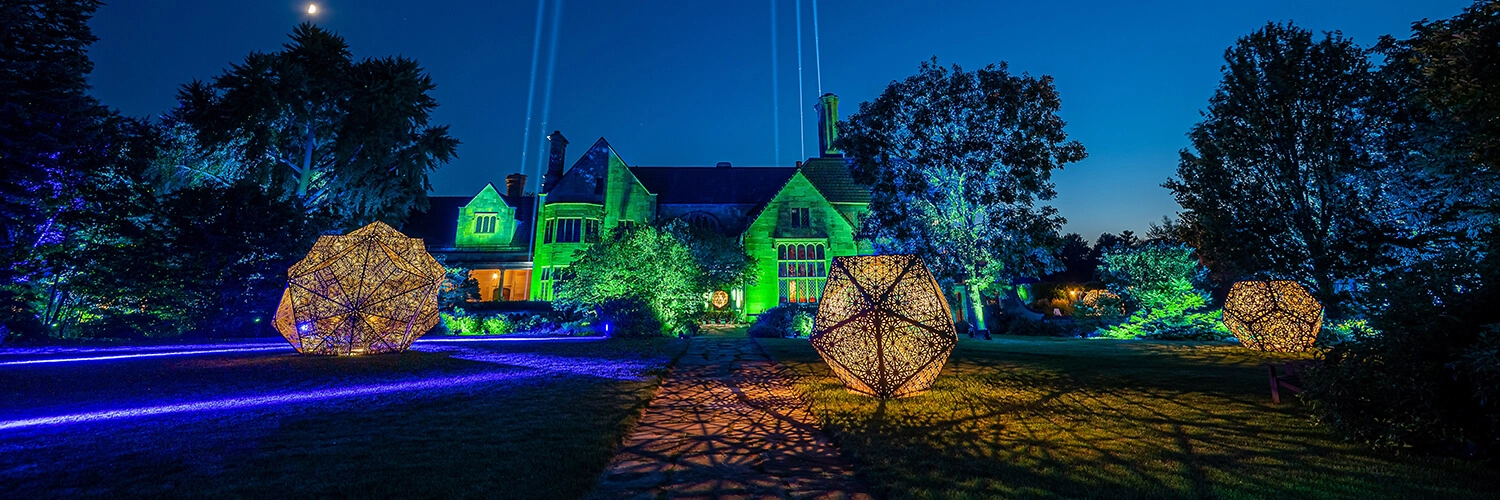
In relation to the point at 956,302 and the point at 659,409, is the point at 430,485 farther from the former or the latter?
the point at 956,302

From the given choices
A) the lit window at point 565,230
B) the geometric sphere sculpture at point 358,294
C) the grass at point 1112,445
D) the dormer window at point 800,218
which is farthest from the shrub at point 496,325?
the grass at point 1112,445

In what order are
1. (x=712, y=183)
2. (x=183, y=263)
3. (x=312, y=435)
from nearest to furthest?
1. (x=312, y=435)
2. (x=183, y=263)
3. (x=712, y=183)

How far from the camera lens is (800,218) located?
108 feet

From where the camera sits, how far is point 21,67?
15.4 m

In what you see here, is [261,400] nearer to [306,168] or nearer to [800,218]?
[306,168]

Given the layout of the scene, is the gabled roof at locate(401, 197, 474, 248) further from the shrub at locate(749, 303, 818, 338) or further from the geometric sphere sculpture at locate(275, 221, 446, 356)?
the geometric sphere sculpture at locate(275, 221, 446, 356)

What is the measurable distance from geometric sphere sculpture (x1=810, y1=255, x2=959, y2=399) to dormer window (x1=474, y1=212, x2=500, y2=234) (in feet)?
109

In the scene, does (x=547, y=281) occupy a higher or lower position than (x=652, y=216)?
lower

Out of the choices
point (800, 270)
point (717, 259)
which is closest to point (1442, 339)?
point (717, 259)

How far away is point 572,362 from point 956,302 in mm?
21801

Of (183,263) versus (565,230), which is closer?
(183,263)

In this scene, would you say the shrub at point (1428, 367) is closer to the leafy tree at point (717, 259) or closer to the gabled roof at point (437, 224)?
the leafy tree at point (717, 259)

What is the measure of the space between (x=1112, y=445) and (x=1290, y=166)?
14.8 metres

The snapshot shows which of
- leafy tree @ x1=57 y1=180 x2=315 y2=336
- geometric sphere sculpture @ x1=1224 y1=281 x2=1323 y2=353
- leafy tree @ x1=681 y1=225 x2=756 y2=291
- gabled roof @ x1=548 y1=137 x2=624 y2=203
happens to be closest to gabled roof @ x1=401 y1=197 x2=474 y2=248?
gabled roof @ x1=548 y1=137 x2=624 y2=203
